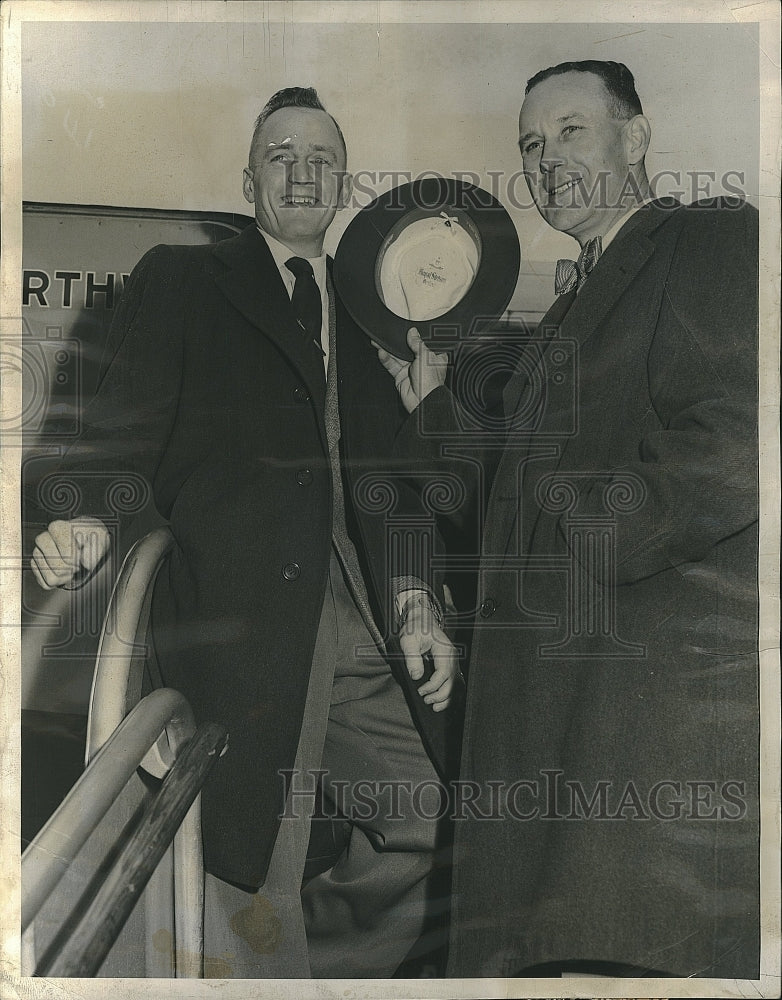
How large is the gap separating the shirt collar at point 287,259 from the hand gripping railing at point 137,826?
76 centimetres

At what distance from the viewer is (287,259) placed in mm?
1641

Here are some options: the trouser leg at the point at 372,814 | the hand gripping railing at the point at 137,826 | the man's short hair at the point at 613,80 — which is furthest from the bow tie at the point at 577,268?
the hand gripping railing at the point at 137,826

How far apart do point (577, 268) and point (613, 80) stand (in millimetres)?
348

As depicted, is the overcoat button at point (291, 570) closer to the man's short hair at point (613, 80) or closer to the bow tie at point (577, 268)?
the bow tie at point (577, 268)

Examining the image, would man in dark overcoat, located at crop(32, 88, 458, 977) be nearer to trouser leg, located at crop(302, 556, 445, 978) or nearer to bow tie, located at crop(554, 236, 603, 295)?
trouser leg, located at crop(302, 556, 445, 978)

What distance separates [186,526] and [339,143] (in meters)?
0.73

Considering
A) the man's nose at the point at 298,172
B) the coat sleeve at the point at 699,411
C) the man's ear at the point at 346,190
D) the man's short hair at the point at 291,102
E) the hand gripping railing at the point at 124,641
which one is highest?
the man's short hair at the point at 291,102

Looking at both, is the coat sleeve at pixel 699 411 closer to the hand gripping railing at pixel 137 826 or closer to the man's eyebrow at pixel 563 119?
the man's eyebrow at pixel 563 119

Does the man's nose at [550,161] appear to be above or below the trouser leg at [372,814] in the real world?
above

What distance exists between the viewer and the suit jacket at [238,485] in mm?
1587

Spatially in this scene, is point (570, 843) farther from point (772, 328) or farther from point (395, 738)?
point (772, 328)

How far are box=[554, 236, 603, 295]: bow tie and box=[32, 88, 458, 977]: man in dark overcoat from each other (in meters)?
0.36

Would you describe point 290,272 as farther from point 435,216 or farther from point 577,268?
point 577,268

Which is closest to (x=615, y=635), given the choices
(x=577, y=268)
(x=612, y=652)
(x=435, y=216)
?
(x=612, y=652)
